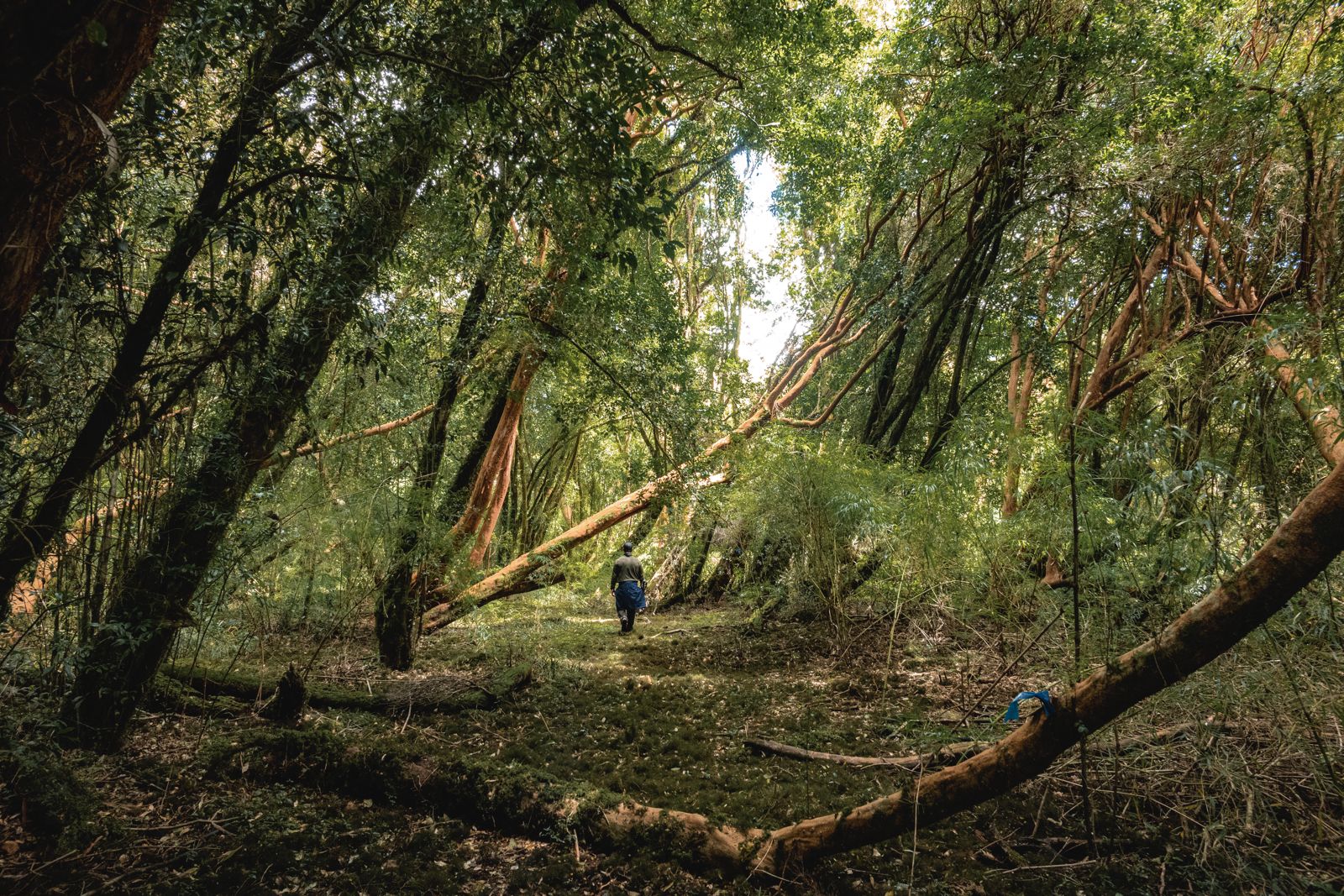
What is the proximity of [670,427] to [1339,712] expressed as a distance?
154 inches

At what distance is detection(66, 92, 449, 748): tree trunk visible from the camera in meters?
2.94

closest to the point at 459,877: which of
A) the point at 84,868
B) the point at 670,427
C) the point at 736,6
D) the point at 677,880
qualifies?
the point at 677,880

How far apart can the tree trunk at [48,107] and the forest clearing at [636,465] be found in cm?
1

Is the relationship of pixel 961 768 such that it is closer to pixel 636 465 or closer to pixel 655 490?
pixel 655 490

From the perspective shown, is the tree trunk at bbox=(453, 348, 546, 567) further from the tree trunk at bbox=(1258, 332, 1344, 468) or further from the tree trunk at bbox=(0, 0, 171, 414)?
the tree trunk at bbox=(1258, 332, 1344, 468)

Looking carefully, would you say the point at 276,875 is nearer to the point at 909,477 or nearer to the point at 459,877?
the point at 459,877

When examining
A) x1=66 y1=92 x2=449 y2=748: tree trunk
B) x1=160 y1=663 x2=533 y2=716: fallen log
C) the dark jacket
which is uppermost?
x1=66 y1=92 x2=449 y2=748: tree trunk

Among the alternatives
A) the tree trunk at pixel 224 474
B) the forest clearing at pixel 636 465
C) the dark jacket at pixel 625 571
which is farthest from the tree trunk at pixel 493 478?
the tree trunk at pixel 224 474

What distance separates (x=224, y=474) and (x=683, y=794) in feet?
10.7

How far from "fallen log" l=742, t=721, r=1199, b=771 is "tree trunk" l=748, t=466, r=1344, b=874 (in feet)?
0.46

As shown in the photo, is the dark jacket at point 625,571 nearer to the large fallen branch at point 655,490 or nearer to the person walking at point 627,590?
the person walking at point 627,590

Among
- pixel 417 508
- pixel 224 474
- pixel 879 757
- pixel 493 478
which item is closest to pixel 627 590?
pixel 493 478

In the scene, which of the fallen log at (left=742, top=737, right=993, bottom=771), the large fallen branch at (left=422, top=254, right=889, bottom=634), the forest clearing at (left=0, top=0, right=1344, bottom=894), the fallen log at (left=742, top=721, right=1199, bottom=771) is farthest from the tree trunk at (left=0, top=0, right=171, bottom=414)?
the large fallen branch at (left=422, top=254, right=889, bottom=634)

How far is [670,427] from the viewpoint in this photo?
483cm
